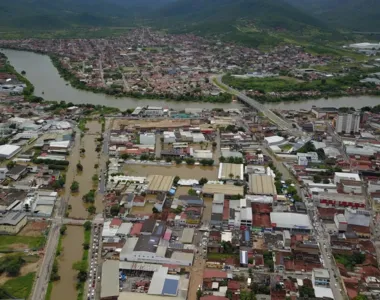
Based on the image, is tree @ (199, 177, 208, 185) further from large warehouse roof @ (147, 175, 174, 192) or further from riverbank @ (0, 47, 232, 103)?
riverbank @ (0, 47, 232, 103)

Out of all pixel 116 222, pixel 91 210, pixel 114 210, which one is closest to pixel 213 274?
pixel 116 222

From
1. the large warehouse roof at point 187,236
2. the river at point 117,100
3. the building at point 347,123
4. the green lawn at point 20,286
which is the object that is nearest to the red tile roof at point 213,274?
the large warehouse roof at point 187,236

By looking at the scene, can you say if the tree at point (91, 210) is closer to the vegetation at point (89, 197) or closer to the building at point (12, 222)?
the vegetation at point (89, 197)

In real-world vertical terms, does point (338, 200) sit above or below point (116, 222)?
below

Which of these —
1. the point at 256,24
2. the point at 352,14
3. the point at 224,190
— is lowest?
the point at 224,190

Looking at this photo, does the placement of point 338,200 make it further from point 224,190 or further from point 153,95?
point 153,95
